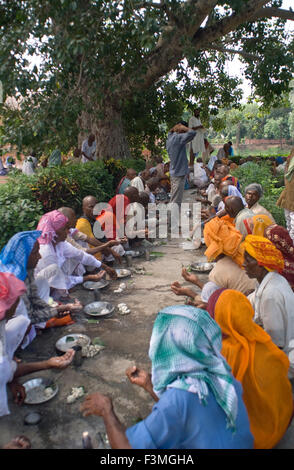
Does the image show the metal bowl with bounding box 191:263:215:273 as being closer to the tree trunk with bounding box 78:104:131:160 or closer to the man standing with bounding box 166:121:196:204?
the man standing with bounding box 166:121:196:204

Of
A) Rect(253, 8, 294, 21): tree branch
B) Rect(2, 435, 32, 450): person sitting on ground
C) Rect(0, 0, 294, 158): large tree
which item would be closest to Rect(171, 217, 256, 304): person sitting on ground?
Rect(2, 435, 32, 450): person sitting on ground

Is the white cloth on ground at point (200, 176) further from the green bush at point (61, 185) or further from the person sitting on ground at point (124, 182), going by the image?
the green bush at point (61, 185)

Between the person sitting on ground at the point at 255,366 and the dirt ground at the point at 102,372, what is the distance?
29 cm

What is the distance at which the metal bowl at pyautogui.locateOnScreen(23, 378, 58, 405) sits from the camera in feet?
9.29

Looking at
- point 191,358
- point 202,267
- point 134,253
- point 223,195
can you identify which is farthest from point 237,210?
point 191,358

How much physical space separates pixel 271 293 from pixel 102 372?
168 centimetres

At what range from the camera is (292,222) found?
17.8 ft

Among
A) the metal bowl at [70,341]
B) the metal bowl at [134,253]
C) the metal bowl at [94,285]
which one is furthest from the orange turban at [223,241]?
the metal bowl at [134,253]

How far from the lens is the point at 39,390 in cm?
296

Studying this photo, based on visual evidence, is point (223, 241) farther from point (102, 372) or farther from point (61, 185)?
point (61, 185)

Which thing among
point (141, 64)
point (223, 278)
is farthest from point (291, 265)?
point (141, 64)

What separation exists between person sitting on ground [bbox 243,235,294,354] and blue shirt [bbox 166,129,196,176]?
5.48 m

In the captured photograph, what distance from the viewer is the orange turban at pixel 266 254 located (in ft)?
9.66

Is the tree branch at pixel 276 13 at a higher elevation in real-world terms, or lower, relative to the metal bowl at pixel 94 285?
higher
